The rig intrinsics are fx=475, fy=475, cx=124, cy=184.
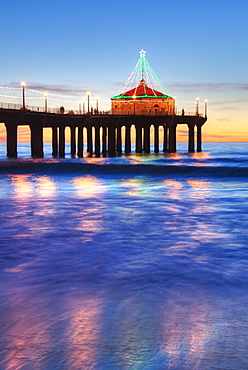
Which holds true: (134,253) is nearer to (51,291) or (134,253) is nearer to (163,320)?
(51,291)

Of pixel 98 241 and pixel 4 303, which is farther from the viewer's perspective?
pixel 98 241

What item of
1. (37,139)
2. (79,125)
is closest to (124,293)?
(37,139)

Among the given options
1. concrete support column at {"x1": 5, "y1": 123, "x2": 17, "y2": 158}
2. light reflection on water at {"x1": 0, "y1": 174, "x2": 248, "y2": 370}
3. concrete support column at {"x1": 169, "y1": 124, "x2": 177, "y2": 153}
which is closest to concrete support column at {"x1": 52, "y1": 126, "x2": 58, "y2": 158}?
concrete support column at {"x1": 5, "y1": 123, "x2": 17, "y2": 158}

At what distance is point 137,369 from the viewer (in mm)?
→ 4680

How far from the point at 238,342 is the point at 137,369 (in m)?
1.30

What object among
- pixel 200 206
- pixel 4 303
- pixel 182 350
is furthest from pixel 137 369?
pixel 200 206

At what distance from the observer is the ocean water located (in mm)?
5050

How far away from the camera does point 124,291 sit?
23.5 ft

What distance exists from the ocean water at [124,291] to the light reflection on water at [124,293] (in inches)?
0.6

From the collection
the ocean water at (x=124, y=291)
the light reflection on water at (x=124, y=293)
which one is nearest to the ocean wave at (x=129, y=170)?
the ocean water at (x=124, y=291)

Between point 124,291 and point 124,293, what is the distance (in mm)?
98

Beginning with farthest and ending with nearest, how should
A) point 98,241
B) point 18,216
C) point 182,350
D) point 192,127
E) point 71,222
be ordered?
point 192,127
point 18,216
point 71,222
point 98,241
point 182,350

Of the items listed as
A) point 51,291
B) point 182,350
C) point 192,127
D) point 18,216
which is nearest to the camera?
point 182,350

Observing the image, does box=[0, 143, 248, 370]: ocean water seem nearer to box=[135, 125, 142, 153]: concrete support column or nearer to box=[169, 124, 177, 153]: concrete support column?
box=[169, 124, 177, 153]: concrete support column
